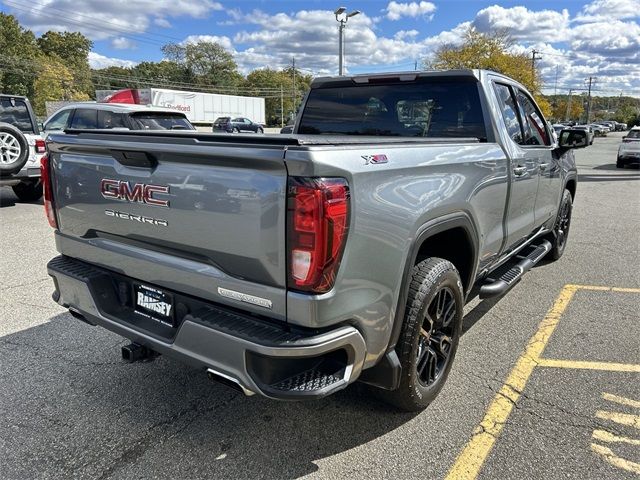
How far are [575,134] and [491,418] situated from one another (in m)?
3.33

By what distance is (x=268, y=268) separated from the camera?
2.05 m

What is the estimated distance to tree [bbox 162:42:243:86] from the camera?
100 metres

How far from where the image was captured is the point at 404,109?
3.89 meters

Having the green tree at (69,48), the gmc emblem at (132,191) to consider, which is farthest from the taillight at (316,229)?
the green tree at (69,48)

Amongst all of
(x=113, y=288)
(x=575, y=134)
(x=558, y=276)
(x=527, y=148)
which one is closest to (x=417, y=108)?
(x=527, y=148)

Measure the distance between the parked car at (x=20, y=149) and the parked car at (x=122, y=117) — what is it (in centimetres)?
37

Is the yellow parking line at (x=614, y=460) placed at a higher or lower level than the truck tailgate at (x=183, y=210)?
lower

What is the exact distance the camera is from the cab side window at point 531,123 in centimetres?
439

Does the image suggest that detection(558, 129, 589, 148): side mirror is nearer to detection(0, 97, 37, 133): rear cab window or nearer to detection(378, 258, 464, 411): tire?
detection(378, 258, 464, 411): tire

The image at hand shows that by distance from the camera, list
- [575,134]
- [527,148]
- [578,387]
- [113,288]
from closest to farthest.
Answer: [113,288]
[578,387]
[527,148]
[575,134]

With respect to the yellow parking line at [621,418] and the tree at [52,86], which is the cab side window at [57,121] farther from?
the tree at [52,86]

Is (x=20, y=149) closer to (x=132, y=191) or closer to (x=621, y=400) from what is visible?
(x=132, y=191)

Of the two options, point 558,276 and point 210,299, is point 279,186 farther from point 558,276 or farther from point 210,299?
point 558,276

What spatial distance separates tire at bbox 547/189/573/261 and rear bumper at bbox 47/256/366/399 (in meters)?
4.42
